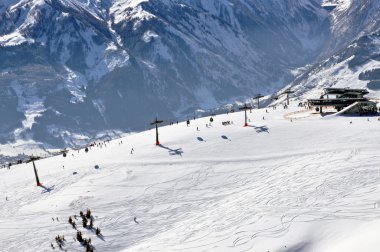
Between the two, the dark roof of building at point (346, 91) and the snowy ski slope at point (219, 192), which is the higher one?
the dark roof of building at point (346, 91)

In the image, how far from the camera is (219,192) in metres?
60.9

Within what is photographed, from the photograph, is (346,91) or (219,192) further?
(346,91)

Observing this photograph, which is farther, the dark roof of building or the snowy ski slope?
the dark roof of building

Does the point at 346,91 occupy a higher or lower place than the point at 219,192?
higher

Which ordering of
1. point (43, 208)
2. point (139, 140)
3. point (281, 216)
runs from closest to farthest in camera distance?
point (281, 216) < point (43, 208) < point (139, 140)

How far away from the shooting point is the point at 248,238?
A: 151 feet

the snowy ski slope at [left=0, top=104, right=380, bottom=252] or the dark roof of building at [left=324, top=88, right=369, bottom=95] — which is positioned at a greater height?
the dark roof of building at [left=324, top=88, right=369, bottom=95]

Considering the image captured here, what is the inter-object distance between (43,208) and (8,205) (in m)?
7.87

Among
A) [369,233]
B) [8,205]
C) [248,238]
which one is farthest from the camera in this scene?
[8,205]

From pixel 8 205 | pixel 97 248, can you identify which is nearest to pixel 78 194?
pixel 8 205

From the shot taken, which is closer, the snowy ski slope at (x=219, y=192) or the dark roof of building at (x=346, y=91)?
the snowy ski slope at (x=219, y=192)

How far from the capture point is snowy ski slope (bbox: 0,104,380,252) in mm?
46719

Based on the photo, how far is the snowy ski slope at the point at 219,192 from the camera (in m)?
46.7

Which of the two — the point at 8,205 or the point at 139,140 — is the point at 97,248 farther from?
the point at 139,140
